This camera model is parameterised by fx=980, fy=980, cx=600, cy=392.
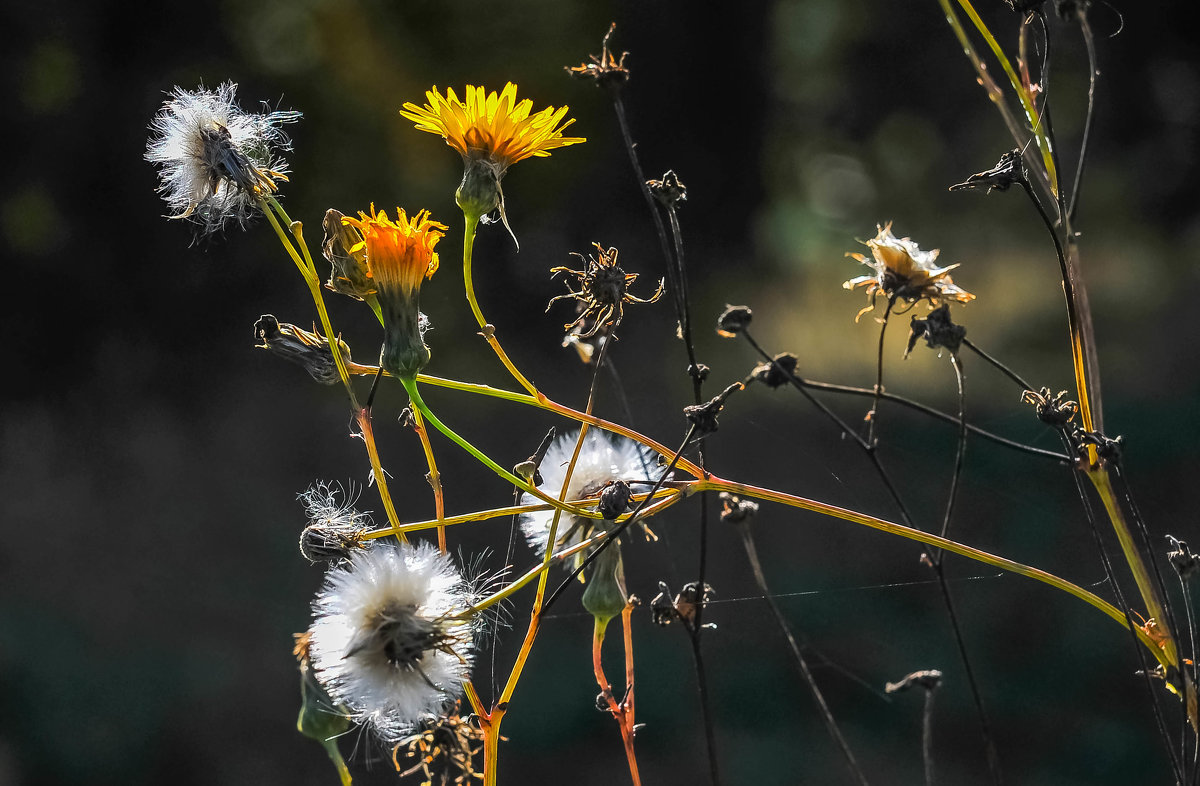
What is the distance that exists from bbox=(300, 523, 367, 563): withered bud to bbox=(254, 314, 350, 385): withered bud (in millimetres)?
55

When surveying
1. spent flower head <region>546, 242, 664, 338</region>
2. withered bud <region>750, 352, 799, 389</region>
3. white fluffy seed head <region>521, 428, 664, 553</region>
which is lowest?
withered bud <region>750, 352, 799, 389</region>

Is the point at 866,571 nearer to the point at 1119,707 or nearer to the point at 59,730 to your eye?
the point at 1119,707

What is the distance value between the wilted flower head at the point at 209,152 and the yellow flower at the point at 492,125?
61 millimetres

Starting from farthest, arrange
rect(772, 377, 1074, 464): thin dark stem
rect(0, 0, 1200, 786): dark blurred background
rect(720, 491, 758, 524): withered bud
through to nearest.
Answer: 1. rect(0, 0, 1200, 786): dark blurred background
2. rect(720, 491, 758, 524): withered bud
3. rect(772, 377, 1074, 464): thin dark stem

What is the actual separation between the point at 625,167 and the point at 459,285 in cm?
40

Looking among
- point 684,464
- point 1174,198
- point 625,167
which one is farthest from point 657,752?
point 1174,198

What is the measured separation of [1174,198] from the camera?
6.05ft

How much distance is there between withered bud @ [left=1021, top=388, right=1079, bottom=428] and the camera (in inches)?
11.2

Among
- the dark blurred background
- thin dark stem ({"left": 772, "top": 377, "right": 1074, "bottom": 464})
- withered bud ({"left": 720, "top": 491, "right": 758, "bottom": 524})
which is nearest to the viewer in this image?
thin dark stem ({"left": 772, "top": 377, "right": 1074, "bottom": 464})

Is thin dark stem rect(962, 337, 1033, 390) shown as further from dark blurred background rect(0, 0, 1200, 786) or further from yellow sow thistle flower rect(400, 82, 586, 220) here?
dark blurred background rect(0, 0, 1200, 786)

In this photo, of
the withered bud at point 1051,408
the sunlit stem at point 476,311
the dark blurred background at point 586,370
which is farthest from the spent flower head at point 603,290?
the dark blurred background at point 586,370

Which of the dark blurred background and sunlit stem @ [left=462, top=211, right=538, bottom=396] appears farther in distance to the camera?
the dark blurred background

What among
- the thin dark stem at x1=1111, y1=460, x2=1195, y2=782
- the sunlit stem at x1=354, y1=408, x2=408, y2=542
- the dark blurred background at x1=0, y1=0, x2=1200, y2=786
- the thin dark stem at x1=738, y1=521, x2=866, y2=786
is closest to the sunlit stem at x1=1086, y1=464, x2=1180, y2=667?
the thin dark stem at x1=1111, y1=460, x2=1195, y2=782

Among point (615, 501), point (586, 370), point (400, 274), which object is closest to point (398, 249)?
point (400, 274)
